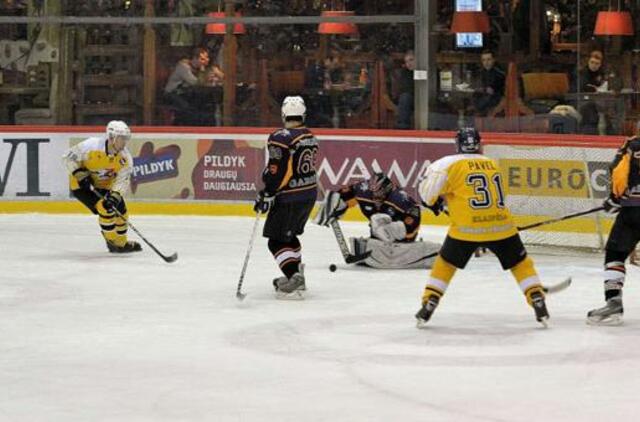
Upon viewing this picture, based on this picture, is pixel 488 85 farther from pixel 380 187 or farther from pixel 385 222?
pixel 385 222

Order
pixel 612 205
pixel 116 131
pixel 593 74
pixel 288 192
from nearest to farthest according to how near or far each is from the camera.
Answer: pixel 612 205, pixel 288 192, pixel 116 131, pixel 593 74

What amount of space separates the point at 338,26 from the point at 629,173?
8158 mm

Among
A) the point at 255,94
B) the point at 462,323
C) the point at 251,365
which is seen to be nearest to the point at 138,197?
the point at 255,94

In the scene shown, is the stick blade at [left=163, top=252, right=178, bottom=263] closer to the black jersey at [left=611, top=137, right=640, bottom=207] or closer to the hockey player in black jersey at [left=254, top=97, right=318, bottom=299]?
the hockey player in black jersey at [left=254, top=97, right=318, bottom=299]

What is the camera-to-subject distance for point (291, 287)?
10.8 metres

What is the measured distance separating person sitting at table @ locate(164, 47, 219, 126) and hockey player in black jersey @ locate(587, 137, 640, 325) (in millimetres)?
8580

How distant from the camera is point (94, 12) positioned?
18078 millimetres

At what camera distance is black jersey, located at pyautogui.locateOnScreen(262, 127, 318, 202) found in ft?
35.2

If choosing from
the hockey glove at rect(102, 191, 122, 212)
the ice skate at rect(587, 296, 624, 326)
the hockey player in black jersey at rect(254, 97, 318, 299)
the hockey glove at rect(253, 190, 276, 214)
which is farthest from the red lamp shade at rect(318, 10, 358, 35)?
the ice skate at rect(587, 296, 624, 326)

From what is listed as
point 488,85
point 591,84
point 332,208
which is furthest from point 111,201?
point 591,84

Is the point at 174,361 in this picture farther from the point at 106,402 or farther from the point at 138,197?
the point at 138,197

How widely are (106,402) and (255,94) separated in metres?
10.5

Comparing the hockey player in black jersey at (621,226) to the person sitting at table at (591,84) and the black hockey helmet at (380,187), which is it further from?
the person sitting at table at (591,84)

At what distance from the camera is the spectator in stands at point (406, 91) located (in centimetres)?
1719
